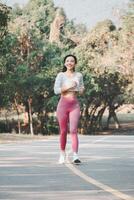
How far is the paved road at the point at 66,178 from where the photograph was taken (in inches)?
307

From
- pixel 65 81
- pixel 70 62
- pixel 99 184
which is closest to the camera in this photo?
pixel 99 184

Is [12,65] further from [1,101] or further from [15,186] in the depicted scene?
[15,186]

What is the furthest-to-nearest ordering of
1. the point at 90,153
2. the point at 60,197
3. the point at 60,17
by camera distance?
the point at 60,17, the point at 90,153, the point at 60,197

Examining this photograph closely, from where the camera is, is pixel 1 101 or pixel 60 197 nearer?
pixel 60 197

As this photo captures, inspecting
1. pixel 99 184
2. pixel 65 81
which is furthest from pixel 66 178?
pixel 65 81

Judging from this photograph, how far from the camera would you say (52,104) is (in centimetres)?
4912

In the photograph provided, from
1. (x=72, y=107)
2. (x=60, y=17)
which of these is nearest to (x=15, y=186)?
(x=72, y=107)

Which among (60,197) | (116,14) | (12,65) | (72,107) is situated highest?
(116,14)

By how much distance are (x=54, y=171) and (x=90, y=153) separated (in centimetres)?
404

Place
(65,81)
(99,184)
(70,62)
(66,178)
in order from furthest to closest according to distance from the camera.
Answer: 1. (65,81)
2. (70,62)
3. (66,178)
4. (99,184)

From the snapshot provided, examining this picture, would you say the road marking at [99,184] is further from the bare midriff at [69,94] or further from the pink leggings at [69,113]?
the bare midriff at [69,94]

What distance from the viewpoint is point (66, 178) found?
9.48 metres

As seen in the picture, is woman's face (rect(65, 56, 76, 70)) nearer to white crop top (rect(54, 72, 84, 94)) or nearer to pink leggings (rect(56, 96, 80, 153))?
white crop top (rect(54, 72, 84, 94))

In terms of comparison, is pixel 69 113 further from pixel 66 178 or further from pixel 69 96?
pixel 66 178
